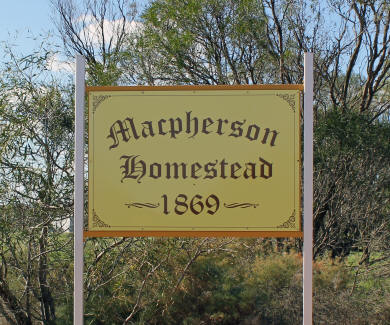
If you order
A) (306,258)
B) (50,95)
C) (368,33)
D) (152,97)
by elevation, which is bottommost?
(306,258)

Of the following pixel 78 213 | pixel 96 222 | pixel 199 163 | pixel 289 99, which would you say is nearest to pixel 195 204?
pixel 199 163

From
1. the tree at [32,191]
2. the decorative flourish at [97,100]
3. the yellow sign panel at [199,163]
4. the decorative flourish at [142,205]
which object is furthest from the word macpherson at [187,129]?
the tree at [32,191]

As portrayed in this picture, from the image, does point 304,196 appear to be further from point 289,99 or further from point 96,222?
point 96,222

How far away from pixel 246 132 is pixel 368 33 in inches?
265

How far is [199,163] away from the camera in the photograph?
4070mm

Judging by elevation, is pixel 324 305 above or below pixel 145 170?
below

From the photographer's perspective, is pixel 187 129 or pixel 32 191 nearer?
pixel 187 129

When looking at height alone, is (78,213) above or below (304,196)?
below

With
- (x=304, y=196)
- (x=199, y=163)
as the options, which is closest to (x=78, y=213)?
(x=199, y=163)

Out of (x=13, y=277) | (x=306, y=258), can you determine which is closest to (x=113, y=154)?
(x=306, y=258)

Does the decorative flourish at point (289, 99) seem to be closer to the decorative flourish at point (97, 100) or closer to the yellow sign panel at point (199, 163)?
the yellow sign panel at point (199, 163)

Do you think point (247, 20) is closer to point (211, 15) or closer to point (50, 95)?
point (211, 15)

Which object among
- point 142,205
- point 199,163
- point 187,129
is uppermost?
point 187,129

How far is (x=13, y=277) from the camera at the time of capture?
21.0ft
